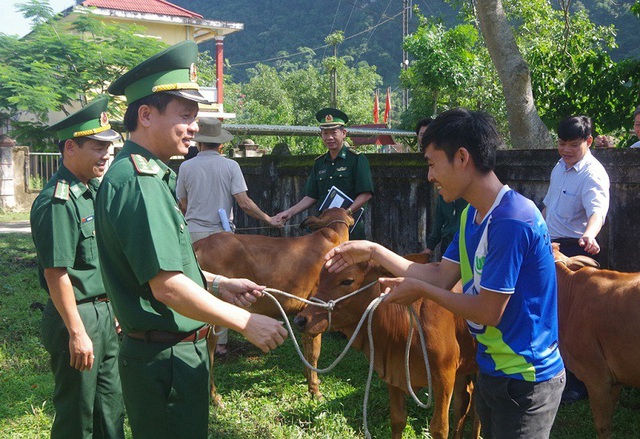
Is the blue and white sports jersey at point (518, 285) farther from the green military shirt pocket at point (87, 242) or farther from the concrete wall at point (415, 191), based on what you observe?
the concrete wall at point (415, 191)

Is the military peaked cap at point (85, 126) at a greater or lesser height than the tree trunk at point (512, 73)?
lesser

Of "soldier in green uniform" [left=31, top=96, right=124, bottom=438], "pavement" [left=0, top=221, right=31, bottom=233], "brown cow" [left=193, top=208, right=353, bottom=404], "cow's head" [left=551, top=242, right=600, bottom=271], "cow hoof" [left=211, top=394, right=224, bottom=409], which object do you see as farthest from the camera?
"pavement" [left=0, top=221, right=31, bottom=233]

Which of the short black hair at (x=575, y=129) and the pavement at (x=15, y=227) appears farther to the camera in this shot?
the pavement at (x=15, y=227)

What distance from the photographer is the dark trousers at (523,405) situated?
8.38 ft

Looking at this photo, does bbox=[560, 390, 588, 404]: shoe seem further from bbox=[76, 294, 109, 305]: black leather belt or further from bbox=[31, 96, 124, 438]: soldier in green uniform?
bbox=[76, 294, 109, 305]: black leather belt

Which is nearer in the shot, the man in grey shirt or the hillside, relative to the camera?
the man in grey shirt

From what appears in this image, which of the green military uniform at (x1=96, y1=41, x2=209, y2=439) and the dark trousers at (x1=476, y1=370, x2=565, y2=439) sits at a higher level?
the green military uniform at (x1=96, y1=41, x2=209, y2=439)

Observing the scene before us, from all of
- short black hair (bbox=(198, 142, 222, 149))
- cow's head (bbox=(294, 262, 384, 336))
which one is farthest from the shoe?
short black hair (bbox=(198, 142, 222, 149))

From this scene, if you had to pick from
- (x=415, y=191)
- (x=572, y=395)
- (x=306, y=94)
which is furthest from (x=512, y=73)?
(x=306, y=94)

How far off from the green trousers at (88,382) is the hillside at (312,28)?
6110 centimetres

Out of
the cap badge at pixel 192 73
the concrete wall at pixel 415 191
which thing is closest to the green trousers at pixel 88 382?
the cap badge at pixel 192 73

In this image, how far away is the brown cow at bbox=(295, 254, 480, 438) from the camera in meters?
4.03

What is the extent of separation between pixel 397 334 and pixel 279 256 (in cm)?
224

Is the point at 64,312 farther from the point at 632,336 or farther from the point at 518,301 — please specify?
the point at 632,336
